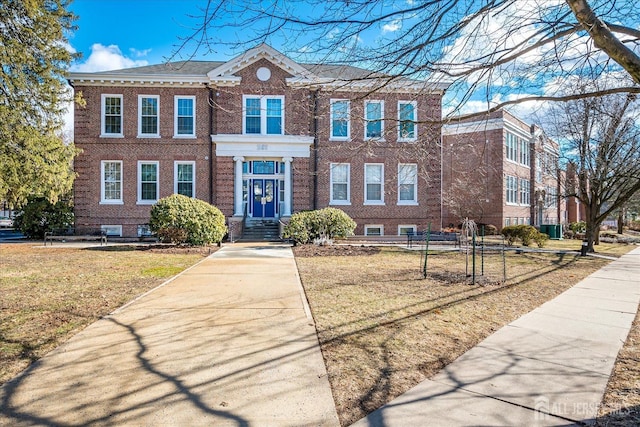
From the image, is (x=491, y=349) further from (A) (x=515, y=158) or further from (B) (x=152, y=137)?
(A) (x=515, y=158)

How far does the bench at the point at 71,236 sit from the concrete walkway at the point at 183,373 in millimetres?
14108

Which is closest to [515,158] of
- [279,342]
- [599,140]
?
[599,140]

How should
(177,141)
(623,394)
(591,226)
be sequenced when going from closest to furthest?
(623,394) < (591,226) < (177,141)

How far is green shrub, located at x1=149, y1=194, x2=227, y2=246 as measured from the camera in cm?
1466

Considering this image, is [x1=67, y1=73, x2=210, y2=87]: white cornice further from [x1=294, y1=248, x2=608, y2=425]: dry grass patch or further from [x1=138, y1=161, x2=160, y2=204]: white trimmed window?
[x1=294, y1=248, x2=608, y2=425]: dry grass patch

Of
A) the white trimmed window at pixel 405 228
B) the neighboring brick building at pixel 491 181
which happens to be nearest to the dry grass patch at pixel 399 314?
the white trimmed window at pixel 405 228

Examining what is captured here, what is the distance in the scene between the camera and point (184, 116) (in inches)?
838

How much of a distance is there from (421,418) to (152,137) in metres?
21.5

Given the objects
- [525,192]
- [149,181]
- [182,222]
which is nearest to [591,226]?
[525,192]

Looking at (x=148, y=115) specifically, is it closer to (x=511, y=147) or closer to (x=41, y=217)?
(x=41, y=217)

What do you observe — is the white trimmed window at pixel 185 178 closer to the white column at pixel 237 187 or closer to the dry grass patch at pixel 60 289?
the white column at pixel 237 187

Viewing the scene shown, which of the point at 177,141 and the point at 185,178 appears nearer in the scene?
the point at 177,141

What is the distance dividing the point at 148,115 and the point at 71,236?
7.37m

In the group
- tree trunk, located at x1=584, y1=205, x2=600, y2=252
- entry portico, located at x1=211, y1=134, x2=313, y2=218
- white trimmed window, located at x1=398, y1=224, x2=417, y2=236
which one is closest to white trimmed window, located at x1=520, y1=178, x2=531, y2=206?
tree trunk, located at x1=584, y1=205, x2=600, y2=252
